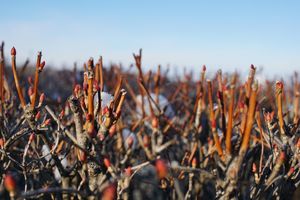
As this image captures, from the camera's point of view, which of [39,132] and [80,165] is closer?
[39,132]

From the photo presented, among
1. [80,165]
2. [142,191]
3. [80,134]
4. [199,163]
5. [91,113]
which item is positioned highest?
[91,113]

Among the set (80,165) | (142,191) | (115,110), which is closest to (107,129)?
(115,110)

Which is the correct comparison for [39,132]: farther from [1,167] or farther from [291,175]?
[291,175]

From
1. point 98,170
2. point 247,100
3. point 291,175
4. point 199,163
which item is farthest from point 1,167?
point 291,175

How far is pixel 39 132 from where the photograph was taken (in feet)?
5.52

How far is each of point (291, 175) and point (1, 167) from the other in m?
1.72

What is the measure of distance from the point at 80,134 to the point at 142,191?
2623 mm

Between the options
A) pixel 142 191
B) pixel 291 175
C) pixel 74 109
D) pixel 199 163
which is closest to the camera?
pixel 74 109

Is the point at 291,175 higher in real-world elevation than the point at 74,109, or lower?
lower

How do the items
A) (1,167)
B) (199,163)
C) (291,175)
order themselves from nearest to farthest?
(291,175), (1,167), (199,163)

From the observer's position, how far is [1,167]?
2.15 m

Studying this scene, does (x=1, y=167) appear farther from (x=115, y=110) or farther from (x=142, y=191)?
(x=142, y=191)

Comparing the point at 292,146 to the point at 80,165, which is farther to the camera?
the point at 292,146

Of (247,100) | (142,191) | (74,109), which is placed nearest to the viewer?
(247,100)
